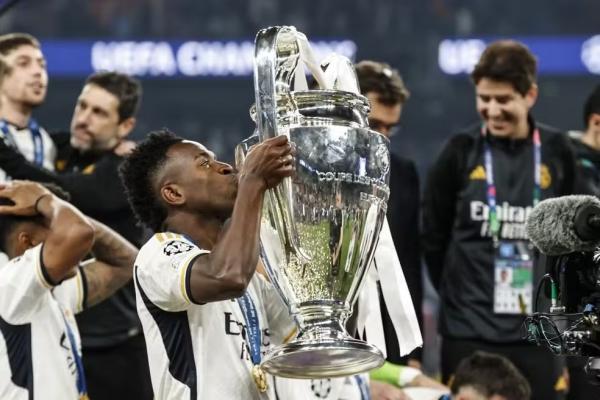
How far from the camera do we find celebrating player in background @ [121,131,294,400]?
2.61 meters

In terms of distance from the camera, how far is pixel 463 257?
4770mm

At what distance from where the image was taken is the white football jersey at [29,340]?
343 cm

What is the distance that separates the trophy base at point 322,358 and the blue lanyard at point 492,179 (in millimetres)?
2199

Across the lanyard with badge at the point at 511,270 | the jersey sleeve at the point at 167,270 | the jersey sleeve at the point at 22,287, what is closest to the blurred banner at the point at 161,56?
the lanyard with badge at the point at 511,270

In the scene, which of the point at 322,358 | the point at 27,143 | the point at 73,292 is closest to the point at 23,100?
the point at 27,143

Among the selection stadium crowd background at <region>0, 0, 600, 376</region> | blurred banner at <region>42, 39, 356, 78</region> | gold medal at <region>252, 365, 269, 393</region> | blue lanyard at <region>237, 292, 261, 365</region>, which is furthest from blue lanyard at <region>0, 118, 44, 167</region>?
blurred banner at <region>42, 39, 356, 78</region>

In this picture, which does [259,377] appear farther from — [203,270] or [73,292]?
[73,292]

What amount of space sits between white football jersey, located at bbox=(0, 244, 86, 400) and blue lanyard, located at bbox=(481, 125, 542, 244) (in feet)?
5.87

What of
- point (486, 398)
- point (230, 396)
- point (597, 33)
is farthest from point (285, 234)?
point (597, 33)

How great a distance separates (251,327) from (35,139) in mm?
1994

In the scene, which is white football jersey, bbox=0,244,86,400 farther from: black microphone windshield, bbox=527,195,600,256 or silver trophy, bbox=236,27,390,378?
black microphone windshield, bbox=527,195,600,256

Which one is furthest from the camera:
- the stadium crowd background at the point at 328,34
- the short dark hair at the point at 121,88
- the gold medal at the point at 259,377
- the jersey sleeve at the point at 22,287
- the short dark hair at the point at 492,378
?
the stadium crowd background at the point at 328,34

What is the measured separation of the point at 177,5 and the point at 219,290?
599 centimetres

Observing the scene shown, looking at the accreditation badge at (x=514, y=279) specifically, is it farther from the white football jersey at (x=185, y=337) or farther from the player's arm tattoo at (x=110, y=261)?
the white football jersey at (x=185, y=337)
